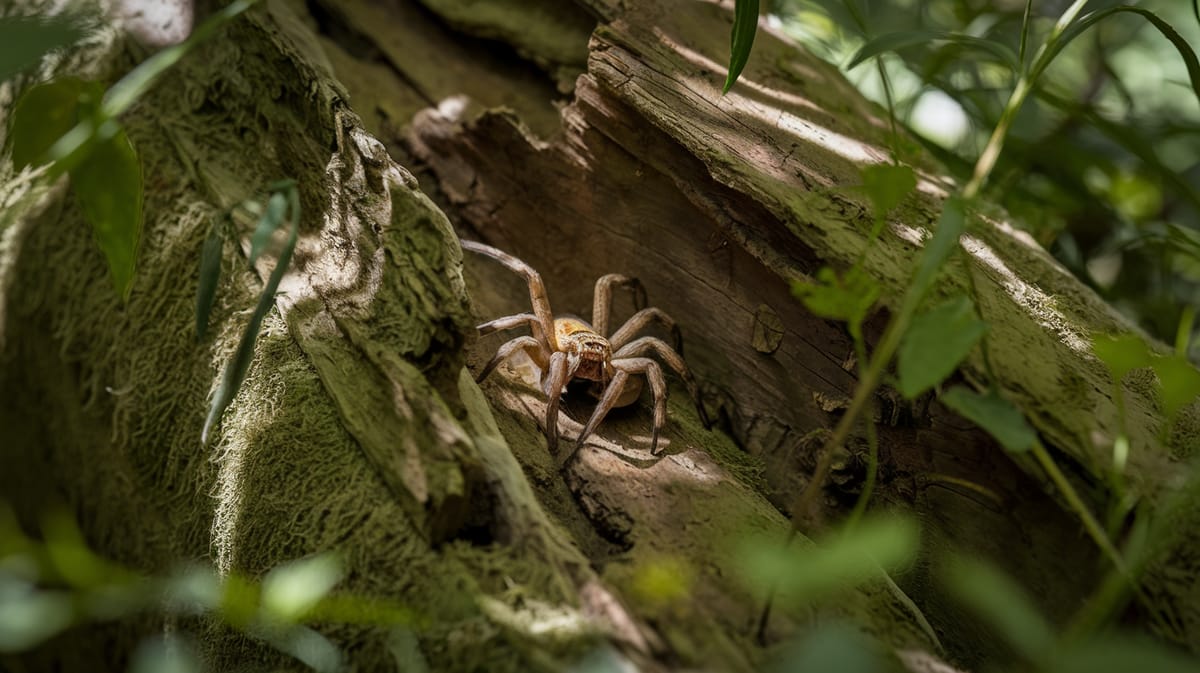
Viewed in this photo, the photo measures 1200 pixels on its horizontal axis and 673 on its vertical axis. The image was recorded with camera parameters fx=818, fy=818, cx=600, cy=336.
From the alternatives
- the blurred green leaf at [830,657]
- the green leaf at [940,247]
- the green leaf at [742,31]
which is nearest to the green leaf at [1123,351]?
the green leaf at [940,247]

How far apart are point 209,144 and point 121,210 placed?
899 mm

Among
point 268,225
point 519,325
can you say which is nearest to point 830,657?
point 268,225

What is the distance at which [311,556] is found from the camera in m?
1.73

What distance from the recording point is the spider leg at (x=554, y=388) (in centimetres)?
216

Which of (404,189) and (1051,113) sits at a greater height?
(1051,113)

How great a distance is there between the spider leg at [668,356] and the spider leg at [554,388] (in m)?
0.18

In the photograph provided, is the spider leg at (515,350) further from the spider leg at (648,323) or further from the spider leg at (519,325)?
the spider leg at (648,323)

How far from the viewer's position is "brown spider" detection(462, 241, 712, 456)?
2.40 metres

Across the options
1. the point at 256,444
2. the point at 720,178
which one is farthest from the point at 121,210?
the point at 720,178

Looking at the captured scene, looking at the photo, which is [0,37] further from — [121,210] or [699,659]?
[699,659]

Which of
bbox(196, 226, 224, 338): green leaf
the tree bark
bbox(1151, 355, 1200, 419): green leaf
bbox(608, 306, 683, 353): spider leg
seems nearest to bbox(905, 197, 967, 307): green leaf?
the tree bark

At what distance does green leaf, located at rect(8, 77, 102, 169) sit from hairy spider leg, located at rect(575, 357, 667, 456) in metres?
1.39

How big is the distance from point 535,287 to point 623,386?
1.50 ft

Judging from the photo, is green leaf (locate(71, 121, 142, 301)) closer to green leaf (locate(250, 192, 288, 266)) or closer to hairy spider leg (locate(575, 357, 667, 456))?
green leaf (locate(250, 192, 288, 266))
